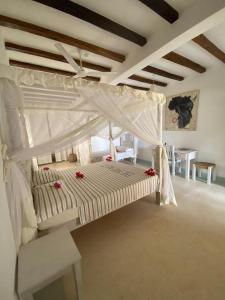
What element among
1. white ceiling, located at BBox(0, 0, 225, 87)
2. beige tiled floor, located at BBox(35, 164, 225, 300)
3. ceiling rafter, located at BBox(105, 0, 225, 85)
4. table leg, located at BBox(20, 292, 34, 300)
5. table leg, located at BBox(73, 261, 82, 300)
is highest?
white ceiling, located at BBox(0, 0, 225, 87)

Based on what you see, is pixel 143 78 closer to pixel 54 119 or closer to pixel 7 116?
pixel 54 119

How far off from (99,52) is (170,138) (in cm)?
323

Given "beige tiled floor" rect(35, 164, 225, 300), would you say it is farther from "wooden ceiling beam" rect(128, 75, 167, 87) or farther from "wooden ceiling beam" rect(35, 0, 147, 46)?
"wooden ceiling beam" rect(128, 75, 167, 87)

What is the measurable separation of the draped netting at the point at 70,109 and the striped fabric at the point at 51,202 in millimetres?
187

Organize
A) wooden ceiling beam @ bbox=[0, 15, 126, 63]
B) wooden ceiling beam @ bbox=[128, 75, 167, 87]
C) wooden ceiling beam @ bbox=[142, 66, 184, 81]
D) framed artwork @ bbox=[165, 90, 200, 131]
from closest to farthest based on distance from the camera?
wooden ceiling beam @ bbox=[0, 15, 126, 63] → wooden ceiling beam @ bbox=[142, 66, 184, 81] → wooden ceiling beam @ bbox=[128, 75, 167, 87] → framed artwork @ bbox=[165, 90, 200, 131]

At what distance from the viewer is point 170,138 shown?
4.57 metres

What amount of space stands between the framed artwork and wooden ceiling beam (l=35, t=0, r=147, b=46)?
2.49 metres

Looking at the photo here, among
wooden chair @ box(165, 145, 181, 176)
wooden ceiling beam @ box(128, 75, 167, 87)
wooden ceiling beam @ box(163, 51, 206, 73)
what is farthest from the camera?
wooden chair @ box(165, 145, 181, 176)

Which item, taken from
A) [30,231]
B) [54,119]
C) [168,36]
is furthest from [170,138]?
[30,231]

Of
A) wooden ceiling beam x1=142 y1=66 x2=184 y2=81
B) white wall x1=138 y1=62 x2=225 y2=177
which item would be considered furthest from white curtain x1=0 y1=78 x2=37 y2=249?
white wall x1=138 y1=62 x2=225 y2=177

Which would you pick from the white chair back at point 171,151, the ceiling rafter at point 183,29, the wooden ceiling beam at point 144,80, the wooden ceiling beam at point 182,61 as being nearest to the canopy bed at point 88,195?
the white chair back at point 171,151

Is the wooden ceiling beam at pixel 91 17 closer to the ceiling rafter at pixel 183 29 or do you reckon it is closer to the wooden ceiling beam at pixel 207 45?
the ceiling rafter at pixel 183 29

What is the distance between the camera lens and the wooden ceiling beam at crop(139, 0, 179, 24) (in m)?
1.50

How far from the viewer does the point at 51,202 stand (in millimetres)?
1729
